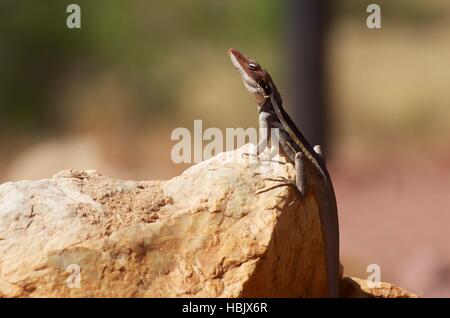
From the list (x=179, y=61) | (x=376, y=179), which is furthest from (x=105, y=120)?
(x=376, y=179)

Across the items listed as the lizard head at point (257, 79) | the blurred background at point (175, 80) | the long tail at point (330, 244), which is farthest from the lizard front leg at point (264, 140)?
the blurred background at point (175, 80)

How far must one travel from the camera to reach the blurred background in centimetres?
1392

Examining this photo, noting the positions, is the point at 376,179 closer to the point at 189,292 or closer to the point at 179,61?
the point at 179,61

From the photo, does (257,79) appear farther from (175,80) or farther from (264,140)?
(175,80)

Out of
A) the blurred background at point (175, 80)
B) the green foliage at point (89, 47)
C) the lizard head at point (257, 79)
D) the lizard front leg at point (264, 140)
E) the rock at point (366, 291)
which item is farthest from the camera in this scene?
the green foliage at point (89, 47)

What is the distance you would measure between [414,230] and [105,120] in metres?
6.84

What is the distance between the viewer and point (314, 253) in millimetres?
5410

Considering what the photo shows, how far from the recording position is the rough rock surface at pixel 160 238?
4633 millimetres

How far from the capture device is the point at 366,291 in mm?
5914

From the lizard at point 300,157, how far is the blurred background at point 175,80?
672 cm

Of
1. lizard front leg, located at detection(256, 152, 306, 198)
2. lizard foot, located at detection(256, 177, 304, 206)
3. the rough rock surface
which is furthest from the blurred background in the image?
the rough rock surface

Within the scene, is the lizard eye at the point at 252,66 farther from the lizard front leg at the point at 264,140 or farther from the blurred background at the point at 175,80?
the blurred background at the point at 175,80

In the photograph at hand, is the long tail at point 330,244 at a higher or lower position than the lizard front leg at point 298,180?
lower
